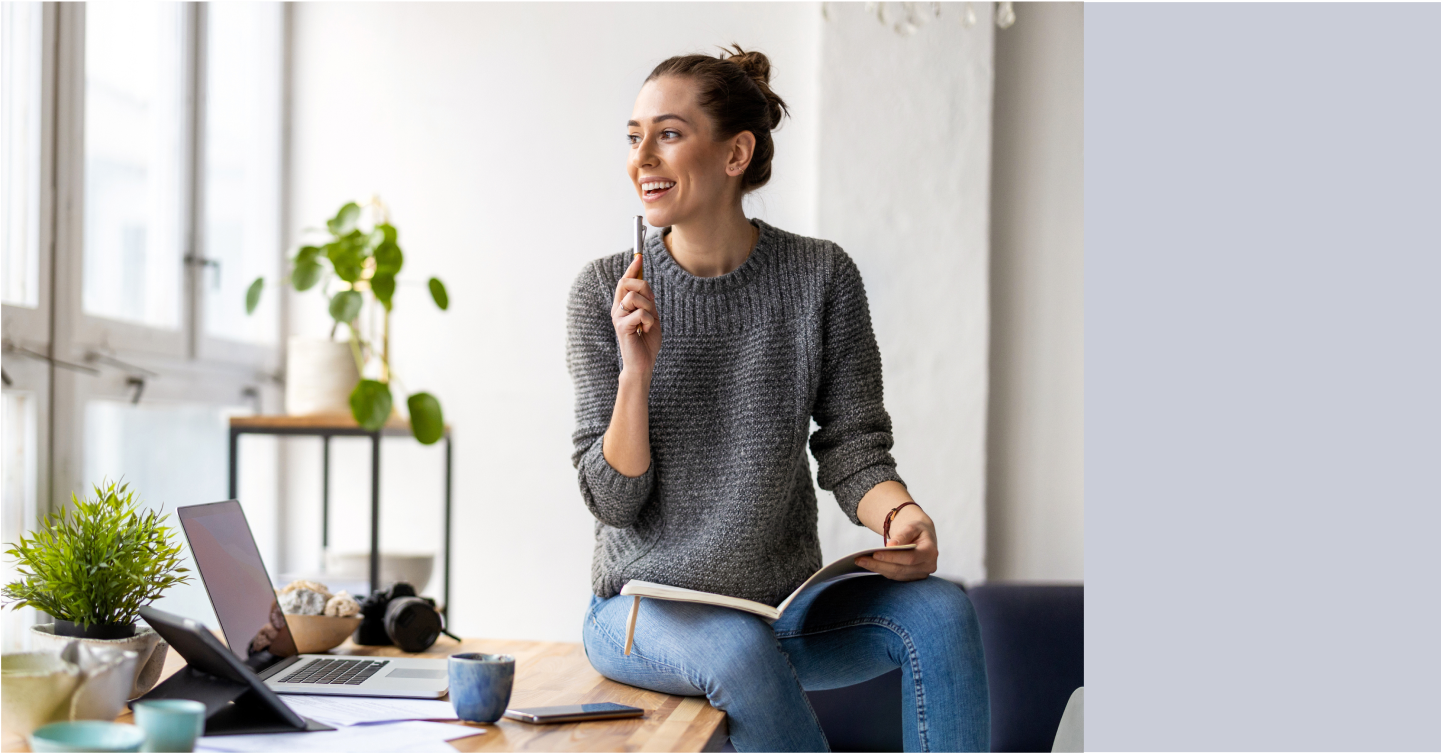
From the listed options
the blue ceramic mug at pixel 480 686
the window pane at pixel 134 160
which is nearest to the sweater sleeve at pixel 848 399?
the blue ceramic mug at pixel 480 686

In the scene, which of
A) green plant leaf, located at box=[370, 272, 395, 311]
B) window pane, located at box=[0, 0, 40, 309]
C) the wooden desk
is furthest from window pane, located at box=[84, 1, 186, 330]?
the wooden desk

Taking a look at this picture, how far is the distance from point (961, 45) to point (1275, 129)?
2138 millimetres

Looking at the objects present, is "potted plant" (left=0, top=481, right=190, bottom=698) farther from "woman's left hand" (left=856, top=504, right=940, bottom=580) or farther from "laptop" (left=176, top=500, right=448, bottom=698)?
"woman's left hand" (left=856, top=504, right=940, bottom=580)

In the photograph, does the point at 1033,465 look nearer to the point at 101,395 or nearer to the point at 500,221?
the point at 500,221

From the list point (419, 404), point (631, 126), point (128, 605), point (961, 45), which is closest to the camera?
point (128, 605)

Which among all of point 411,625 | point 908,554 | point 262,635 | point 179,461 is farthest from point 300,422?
point 908,554

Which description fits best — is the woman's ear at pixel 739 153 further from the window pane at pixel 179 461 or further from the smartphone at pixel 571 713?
the window pane at pixel 179 461

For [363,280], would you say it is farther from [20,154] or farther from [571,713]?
[571,713]

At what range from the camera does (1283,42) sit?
542mm

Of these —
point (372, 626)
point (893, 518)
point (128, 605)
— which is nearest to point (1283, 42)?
point (893, 518)

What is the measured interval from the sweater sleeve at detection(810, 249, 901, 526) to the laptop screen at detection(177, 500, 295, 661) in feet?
2.22

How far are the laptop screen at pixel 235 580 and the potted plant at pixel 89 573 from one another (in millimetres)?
57

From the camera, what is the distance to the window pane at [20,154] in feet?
6.09

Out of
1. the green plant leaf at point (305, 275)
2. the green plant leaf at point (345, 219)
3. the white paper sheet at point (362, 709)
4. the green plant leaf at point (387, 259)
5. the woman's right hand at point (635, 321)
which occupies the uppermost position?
the green plant leaf at point (345, 219)
